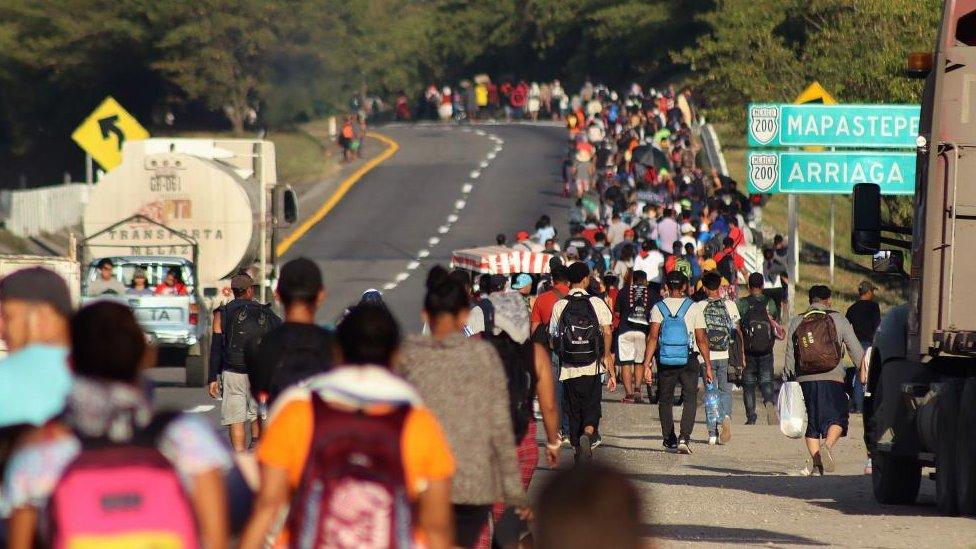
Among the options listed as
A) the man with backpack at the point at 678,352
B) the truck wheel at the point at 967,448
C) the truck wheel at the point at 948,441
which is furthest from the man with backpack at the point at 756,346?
the truck wheel at the point at 967,448

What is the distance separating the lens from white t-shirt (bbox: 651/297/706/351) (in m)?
17.5

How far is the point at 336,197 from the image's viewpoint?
5453 centimetres

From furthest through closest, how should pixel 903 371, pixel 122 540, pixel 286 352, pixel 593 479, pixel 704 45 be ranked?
pixel 704 45 → pixel 903 371 → pixel 286 352 → pixel 122 540 → pixel 593 479

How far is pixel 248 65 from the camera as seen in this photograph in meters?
69.8

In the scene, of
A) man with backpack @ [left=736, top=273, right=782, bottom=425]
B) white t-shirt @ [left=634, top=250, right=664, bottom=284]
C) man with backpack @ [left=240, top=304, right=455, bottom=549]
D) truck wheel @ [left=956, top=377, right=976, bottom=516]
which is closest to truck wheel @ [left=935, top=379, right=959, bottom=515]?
truck wheel @ [left=956, top=377, right=976, bottom=516]

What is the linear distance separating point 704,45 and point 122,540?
41667 mm

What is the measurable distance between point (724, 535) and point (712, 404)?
21.7ft

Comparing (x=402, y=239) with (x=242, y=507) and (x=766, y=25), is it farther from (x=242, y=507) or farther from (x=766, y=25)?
(x=242, y=507)

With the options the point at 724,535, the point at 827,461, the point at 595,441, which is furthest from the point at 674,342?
the point at 724,535

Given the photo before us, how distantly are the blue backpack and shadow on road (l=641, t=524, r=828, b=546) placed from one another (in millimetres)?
5152

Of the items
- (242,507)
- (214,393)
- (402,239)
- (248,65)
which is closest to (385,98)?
Result: (248,65)

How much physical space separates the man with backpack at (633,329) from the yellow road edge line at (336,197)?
19.7 metres

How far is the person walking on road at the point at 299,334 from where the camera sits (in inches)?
304

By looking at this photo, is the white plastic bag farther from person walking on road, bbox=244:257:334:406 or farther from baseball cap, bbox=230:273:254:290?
person walking on road, bbox=244:257:334:406
